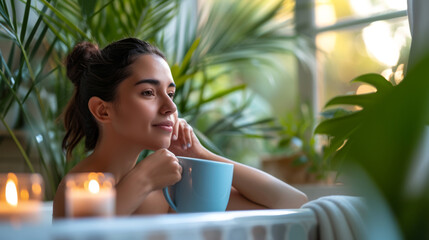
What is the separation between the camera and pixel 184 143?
3.74ft

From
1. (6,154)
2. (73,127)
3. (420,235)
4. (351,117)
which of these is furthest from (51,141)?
(420,235)

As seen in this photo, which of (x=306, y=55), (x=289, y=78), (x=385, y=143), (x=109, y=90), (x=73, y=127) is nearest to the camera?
(x=385, y=143)

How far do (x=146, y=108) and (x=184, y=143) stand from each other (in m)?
0.19

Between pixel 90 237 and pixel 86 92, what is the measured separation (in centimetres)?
69

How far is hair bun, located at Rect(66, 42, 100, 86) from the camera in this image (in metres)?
1.14

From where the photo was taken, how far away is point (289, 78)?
10.6ft

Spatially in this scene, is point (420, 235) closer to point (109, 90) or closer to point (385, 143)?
point (385, 143)

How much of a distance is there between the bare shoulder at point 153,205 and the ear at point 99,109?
0.22 metres

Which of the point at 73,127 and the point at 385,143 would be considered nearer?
the point at 385,143

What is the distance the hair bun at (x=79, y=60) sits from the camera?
45.0 inches

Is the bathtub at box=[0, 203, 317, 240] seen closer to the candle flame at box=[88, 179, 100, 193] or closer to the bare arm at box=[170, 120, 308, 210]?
the candle flame at box=[88, 179, 100, 193]

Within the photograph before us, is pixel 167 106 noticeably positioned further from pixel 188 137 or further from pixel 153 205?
pixel 153 205

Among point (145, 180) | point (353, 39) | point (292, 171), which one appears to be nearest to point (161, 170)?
point (145, 180)

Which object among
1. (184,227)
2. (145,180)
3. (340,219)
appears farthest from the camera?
(145,180)
